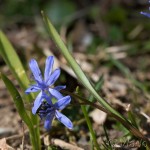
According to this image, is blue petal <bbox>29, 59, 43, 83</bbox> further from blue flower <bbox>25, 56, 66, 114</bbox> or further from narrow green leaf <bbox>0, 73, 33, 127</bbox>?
narrow green leaf <bbox>0, 73, 33, 127</bbox>

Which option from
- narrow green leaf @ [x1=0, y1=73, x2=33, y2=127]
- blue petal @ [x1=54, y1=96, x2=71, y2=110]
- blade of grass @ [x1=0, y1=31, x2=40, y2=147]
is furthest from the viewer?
blade of grass @ [x1=0, y1=31, x2=40, y2=147]

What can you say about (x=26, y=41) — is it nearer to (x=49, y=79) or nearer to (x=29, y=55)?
(x=29, y=55)

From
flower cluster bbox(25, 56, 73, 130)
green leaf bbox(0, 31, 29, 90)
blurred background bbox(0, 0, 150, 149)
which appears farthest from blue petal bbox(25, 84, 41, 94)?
blurred background bbox(0, 0, 150, 149)

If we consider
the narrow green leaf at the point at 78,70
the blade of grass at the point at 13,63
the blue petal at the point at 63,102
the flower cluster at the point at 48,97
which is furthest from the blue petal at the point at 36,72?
the blade of grass at the point at 13,63

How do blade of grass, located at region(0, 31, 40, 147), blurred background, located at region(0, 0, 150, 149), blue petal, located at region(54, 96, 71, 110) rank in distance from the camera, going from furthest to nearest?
blurred background, located at region(0, 0, 150, 149) < blade of grass, located at region(0, 31, 40, 147) < blue petal, located at region(54, 96, 71, 110)

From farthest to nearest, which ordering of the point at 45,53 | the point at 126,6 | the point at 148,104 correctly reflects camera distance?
the point at 126,6, the point at 45,53, the point at 148,104

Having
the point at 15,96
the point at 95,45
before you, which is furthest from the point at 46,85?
the point at 95,45

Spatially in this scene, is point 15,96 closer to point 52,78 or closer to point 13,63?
point 52,78

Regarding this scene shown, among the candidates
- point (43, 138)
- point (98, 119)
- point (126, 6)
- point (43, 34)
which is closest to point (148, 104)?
point (98, 119)
